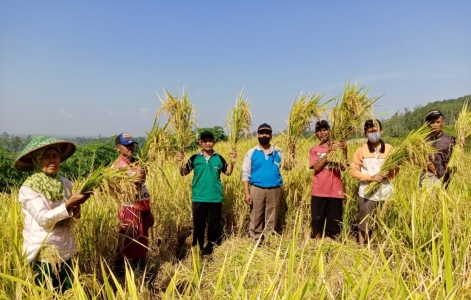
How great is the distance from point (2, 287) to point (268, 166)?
107 inches

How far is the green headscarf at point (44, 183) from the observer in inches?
75.0

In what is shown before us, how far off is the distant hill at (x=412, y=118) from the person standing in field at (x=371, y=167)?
24 cm

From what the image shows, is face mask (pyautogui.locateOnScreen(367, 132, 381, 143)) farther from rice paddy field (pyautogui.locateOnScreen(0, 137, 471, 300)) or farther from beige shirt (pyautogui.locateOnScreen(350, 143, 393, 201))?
rice paddy field (pyautogui.locateOnScreen(0, 137, 471, 300))

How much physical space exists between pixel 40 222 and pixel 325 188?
9.45ft

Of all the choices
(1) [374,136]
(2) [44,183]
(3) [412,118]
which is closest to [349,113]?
(1) [374,136]

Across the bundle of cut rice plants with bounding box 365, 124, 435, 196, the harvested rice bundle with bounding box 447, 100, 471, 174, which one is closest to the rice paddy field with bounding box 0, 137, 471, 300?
the harvested rice bundle with bounding box 447, 100, 471, 174

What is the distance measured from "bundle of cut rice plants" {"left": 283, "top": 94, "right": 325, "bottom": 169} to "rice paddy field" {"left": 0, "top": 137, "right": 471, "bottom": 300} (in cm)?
19

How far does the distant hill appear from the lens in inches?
147

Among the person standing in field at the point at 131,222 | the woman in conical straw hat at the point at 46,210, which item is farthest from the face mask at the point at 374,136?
the woman in conical straw hat at the point at 46,210

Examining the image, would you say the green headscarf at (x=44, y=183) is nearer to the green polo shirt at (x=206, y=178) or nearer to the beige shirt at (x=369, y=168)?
the green polo shirt at (x=206, y=178)

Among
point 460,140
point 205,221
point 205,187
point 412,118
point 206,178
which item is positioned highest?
point 412,118

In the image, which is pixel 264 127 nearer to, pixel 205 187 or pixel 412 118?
pixel 205 187

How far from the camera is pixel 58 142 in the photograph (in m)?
2.01

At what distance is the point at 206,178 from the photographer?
3512mm
